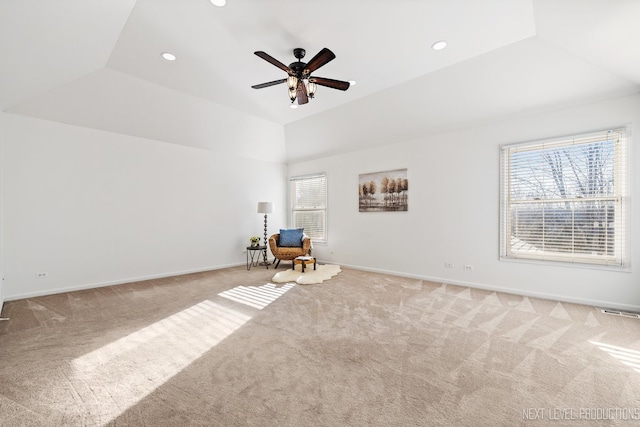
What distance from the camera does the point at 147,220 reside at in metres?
5.29

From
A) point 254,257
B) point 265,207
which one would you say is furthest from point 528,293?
point 254,257

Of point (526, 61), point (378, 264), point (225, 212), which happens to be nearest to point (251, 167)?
point (225, 212)

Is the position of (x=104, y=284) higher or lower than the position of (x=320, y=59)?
lower

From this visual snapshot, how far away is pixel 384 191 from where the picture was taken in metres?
5.88

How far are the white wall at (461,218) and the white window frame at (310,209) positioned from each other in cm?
34

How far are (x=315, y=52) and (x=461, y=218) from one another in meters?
3.67

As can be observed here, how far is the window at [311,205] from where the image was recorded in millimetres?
7102

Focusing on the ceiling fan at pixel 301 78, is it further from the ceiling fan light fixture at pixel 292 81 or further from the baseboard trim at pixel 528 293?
the baseboard trim at pixel 528 293

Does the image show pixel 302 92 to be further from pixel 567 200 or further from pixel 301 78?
pixel 567 200

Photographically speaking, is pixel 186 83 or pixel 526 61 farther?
pixel 186 83

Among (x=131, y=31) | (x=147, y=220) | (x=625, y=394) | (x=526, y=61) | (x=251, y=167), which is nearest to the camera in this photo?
(x=625, y=394)

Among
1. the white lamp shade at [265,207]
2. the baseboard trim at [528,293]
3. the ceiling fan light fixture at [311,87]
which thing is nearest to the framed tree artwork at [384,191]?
the baseboard trim at [528,293]

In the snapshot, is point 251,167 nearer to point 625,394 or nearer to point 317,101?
A: point 317,101

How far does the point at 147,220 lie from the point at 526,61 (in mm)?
6679
